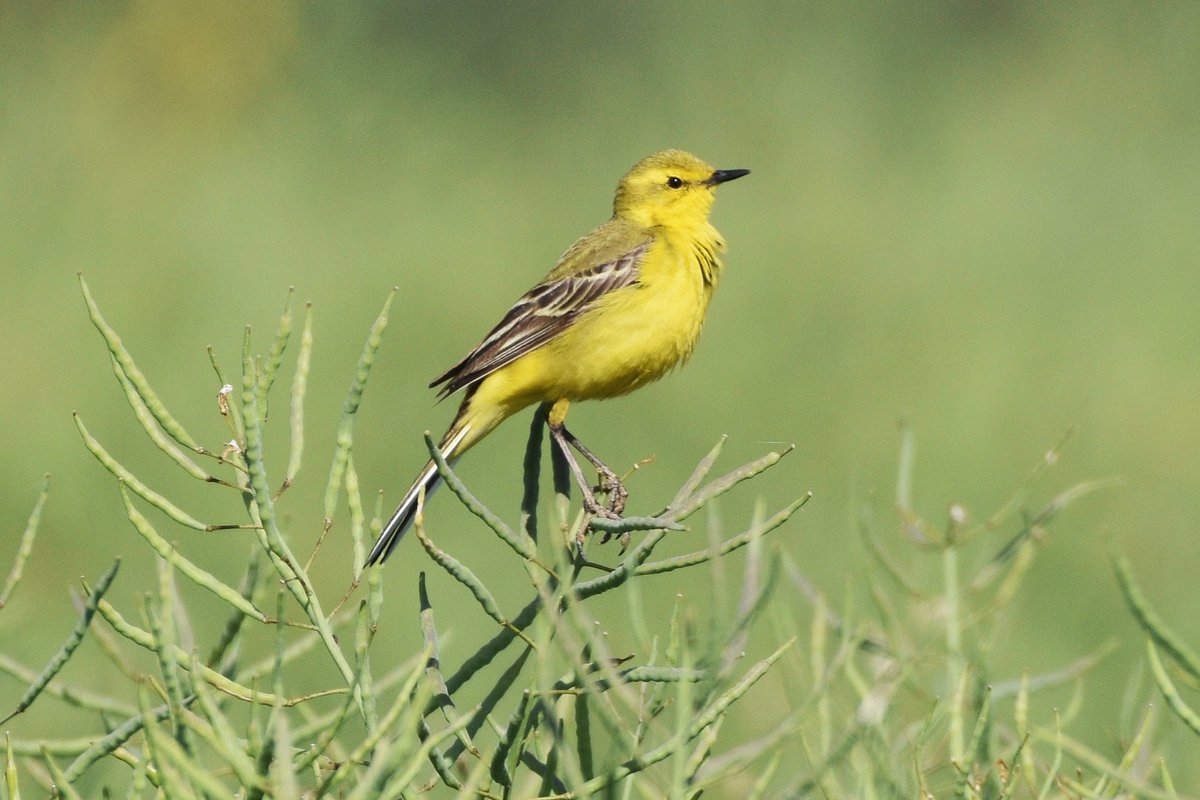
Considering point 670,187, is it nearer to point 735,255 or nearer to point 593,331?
point 593,331

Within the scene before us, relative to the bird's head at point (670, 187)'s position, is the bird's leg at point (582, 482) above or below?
below

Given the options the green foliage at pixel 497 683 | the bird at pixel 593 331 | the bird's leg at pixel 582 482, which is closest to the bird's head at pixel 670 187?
the bird at pixel 593 331

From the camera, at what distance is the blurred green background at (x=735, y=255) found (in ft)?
22.6

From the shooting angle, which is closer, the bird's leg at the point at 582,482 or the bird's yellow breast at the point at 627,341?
the bird's leg at the point at 582,482

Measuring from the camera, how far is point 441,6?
34.9ft

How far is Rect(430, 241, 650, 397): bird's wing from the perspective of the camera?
387 cm

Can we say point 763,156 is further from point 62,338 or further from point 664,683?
point 664,683

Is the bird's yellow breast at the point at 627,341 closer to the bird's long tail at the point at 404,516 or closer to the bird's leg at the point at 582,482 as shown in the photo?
the bird's leg at the point at 582,482

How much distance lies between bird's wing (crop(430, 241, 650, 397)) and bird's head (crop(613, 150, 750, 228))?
0.97 ft

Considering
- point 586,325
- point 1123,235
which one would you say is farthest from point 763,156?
point 586,325

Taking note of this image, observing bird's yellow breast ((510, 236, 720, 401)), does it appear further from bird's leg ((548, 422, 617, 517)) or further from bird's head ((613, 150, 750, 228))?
bird's head ((613, 150, 750, 228))

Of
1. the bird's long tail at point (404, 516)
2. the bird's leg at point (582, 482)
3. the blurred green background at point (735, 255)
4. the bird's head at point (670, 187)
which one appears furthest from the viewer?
the blurred green background at point (735, 255)

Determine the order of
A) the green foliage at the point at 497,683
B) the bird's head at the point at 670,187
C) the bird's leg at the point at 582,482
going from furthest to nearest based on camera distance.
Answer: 1. the bird's head at the point at 670,187
2. the bird's leg at the point at 582,482
3. the green foliage at the point at 497,683

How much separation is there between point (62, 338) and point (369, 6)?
3655 mm
